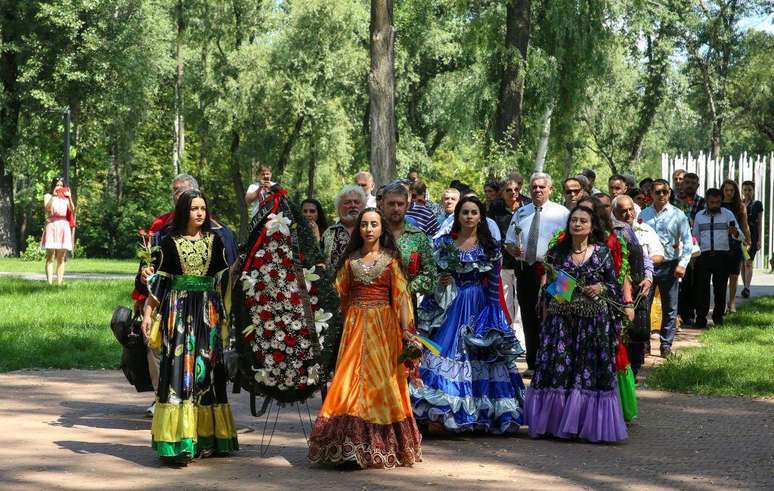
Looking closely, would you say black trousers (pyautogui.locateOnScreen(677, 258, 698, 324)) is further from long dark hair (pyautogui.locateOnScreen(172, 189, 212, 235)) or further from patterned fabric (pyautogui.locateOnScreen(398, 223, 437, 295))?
long dark hair (pyautogui.locateOnScreen(172, 189, 212, 235))

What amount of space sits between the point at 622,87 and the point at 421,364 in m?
→ 38.9

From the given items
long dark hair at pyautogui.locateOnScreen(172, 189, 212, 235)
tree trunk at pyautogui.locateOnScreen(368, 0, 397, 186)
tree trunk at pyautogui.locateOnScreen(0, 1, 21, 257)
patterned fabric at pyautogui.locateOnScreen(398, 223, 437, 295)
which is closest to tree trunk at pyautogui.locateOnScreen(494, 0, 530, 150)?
tree trunk at pyautogui.locateOnScreen(368, 0, 397, 186)

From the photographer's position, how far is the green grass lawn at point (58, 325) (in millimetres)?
14516

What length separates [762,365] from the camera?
14.3m

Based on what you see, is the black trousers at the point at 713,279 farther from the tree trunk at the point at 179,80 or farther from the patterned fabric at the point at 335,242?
the tree trunk at the point at 179,80

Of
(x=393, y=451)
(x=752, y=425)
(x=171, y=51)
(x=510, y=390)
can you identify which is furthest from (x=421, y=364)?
(x=171, y=51)

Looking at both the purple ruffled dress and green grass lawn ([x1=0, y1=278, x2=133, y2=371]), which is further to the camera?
green grass lawn ([x1=0, y1=278, x2=133, y2=371])

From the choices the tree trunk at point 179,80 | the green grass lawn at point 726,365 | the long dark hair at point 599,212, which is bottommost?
the green grass lawn at point 726,365

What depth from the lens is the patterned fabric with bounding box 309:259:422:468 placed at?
8586 millimetres

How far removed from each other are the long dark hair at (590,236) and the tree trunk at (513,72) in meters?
12.6

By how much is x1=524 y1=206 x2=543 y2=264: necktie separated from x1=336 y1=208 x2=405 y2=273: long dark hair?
4.09 meters

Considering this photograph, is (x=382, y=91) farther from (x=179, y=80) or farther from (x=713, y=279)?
(x=179, y=80)

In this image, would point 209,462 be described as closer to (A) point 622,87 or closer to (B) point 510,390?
(B) point 510,390

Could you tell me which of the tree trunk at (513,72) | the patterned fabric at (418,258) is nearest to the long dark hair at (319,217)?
the patterned fabric at (418,258)
